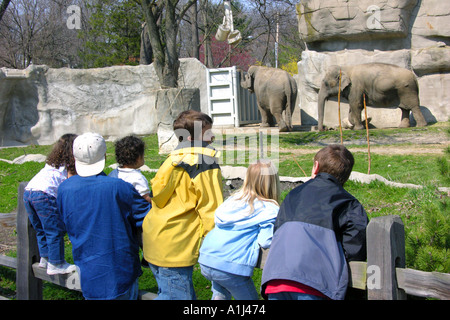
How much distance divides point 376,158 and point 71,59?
22.3 meters

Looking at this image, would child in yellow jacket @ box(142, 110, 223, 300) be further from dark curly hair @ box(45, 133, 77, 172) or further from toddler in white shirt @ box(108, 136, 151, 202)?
dark curly hair @ box(45, 133, 77, 172)

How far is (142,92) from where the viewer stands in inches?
636

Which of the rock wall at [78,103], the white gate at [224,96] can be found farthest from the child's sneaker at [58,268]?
the rock wall at [78,103]

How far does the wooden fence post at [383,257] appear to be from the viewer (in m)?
2.25

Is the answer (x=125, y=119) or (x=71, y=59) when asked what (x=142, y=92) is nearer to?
(x=125, y=119)

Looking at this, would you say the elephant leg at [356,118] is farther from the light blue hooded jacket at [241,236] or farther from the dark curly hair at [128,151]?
the light blue hooded jacket at [241,236]

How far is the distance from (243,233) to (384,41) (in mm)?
13836

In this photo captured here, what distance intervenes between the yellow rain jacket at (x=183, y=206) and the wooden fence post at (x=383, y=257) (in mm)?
973

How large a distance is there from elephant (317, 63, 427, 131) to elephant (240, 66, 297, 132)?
2.96 ft

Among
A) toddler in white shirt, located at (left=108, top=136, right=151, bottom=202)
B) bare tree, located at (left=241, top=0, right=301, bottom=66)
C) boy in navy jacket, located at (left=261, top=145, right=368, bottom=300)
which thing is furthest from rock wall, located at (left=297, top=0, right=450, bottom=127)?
boy in navy jacket, located at (left=261, top=145, right=368, bottom=300)

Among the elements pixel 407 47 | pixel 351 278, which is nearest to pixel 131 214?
pixel 351 278

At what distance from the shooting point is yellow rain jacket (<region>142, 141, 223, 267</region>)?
2.86m

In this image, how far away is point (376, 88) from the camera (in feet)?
41.8

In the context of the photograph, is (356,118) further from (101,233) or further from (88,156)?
(101,233)
